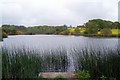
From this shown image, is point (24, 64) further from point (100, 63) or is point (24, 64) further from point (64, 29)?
point (64, 29)

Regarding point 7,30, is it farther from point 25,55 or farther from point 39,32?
point 25,55

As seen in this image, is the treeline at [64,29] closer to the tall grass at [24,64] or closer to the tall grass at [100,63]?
the tall grass at [24,64]

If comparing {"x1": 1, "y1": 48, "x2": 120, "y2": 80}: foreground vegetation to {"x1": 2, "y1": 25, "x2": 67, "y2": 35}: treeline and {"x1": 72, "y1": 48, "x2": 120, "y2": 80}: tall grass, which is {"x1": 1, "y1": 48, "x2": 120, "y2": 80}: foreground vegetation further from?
{"x1": 2, "y1": 25, "x2": 67, "y2": 35}: treeline

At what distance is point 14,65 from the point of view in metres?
4.73

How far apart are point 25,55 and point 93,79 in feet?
3.74

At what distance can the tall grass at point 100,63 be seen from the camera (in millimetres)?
4793

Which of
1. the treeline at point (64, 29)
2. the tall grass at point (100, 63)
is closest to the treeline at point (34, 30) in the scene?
the treeline at point (64, 29)

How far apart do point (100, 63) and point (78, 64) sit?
51 centimetres

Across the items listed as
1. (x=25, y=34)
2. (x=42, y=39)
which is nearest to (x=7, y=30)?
(x=25, y=34)

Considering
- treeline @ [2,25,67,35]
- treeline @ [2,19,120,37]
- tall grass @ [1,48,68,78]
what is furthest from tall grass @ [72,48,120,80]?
treeline @ [2,25,67,35]

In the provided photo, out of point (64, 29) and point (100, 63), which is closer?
point (100, 63)

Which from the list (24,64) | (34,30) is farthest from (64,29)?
(24,64)

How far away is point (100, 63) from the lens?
4.94m

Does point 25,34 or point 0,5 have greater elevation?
point 0,5
